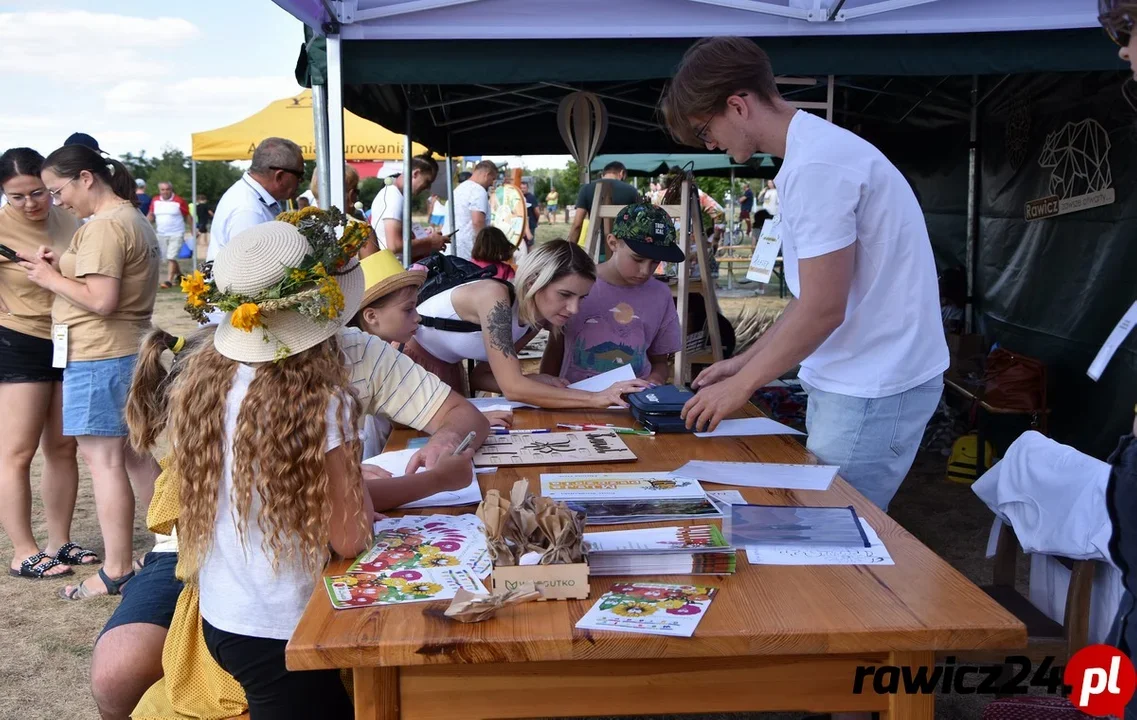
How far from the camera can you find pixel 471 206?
8.34 meters

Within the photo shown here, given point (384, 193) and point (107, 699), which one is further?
point (384, 193)

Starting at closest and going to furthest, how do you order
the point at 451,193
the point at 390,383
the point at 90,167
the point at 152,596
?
the point at 152,596, the point at 390,383, the point at 90,167, the point at 451,193

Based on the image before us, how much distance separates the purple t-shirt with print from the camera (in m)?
3.28

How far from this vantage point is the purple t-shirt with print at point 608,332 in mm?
3283

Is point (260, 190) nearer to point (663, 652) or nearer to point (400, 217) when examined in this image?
point (400, 217)

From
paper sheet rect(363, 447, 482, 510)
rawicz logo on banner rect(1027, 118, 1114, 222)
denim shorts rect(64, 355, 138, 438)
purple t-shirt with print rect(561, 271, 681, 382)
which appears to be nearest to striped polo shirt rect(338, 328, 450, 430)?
paper sheet rect(363, 447, 482, 510)

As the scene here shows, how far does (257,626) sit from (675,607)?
71cm

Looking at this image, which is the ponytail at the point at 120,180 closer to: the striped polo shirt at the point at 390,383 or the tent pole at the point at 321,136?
the tent pole at the point at 321,136

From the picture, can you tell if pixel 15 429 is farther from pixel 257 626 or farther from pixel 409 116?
pixel 409 116

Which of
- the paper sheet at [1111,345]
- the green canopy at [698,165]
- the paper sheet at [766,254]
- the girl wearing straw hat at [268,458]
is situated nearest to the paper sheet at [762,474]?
the paper sheet at [1111,345]

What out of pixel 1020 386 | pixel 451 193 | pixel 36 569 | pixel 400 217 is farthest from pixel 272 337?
pixel 451 193

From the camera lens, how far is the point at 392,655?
3.94 ft

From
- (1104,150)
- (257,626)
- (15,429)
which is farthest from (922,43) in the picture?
(15,429)

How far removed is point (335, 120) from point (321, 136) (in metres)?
0.08
